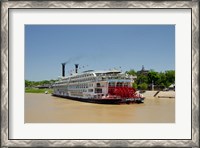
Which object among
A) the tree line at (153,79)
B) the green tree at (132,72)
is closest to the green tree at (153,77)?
the tree line at (153,79)

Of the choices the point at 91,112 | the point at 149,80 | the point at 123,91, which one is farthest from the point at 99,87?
the point at 149,80

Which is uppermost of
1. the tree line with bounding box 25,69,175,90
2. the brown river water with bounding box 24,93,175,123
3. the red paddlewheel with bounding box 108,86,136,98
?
the tree line with bounding box 25,69,175,90

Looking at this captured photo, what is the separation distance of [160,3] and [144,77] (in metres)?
0.93

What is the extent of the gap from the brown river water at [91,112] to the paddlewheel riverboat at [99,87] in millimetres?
118

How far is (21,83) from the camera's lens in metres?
3.73

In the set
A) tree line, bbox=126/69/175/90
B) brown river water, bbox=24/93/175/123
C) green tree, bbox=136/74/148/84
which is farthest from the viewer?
green tree, bbox=136/74/148/84

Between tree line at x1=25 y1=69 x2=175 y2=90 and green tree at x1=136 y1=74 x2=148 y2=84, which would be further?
green tree at x1=136 y1=74 x2=148 y2=84

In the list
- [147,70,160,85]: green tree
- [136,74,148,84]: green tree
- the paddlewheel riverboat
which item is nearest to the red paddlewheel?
the paddlewheel riverboat

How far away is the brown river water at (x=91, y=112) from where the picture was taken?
3793 mm

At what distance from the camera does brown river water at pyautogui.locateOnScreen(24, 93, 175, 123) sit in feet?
12.4

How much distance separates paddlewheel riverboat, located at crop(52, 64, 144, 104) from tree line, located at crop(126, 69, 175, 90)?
0.09 m

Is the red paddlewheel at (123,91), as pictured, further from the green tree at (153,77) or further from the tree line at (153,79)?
the green tree at (153,77)

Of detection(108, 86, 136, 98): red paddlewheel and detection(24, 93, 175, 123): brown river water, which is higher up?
detection(108, 86, 136, 98): red paddlewheel

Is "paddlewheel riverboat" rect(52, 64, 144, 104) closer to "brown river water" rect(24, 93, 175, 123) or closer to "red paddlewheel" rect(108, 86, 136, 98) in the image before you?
"red paddlewheel" rect(108, 86, 136, 98)
